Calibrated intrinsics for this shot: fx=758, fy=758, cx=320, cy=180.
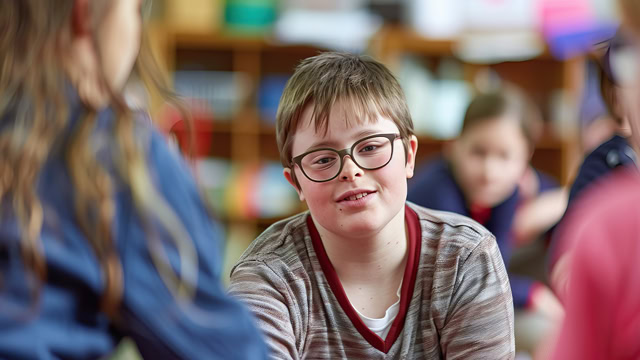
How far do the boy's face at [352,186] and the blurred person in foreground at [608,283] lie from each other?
473 mm

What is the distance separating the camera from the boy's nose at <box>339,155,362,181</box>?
118 cm

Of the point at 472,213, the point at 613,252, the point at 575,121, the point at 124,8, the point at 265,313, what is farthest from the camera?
the point at 575,121

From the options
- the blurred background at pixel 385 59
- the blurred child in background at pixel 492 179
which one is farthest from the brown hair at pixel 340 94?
the blurred background at pixel 385 59

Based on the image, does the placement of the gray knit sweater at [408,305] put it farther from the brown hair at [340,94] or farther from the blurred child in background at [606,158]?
the blurred child in background at [606,158]

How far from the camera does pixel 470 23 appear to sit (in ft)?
15.1

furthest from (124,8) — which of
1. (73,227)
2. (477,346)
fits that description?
(477,346)

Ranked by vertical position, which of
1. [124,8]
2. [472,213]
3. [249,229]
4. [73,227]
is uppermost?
[124,8]

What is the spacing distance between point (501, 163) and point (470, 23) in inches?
98.9

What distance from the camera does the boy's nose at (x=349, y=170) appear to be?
3.86ft

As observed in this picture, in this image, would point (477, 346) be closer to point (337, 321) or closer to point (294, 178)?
point (337, 321)

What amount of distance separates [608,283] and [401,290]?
0.55m

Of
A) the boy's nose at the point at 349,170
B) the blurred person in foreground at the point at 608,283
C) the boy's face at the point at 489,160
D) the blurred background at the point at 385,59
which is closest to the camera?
the blurred person in foreground at the point at 608,283

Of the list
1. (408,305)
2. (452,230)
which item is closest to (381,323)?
(408,305)

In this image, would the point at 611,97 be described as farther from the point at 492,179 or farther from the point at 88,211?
the point at 88,211
